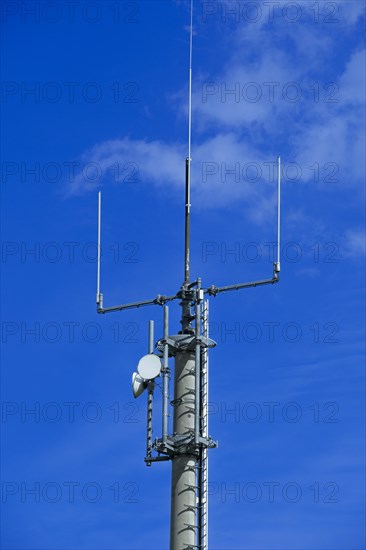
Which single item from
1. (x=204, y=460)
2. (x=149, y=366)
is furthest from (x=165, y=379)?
(x=204, y=460)

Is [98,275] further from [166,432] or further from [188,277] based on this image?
[166,432]

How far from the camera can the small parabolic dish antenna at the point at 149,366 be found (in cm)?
3816

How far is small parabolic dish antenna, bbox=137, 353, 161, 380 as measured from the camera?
38156 millimetres

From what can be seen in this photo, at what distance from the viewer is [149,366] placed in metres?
38.3

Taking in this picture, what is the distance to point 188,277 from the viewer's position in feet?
129

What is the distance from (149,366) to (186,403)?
5.76 feet

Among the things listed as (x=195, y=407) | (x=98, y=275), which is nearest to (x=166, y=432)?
(x=195, y=407)

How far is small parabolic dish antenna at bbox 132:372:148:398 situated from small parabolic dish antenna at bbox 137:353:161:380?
383 millimetres

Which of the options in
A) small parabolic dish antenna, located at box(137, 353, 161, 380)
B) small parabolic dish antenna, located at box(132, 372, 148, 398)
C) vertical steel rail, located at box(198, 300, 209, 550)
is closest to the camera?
vertical steel rail, located at box(198, 300, 209, 550)

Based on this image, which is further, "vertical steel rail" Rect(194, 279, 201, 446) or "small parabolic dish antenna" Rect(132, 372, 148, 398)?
"small parabolic dish antenna" Rect(132, 372, 148, 398)

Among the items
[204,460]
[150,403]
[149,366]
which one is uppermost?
[149,366]

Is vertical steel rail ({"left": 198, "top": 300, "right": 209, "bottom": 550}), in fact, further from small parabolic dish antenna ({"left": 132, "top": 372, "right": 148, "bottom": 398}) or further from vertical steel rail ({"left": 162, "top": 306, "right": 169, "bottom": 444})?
small parabolic dish antenna ({"left": 132, "top": 372, "right": 148, "bottom": 398})

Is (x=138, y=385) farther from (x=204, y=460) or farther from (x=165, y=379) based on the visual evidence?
(x=204, y=460)

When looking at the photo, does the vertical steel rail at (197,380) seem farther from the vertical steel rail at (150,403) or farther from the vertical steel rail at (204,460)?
the vertical steel rail at (150,403)
